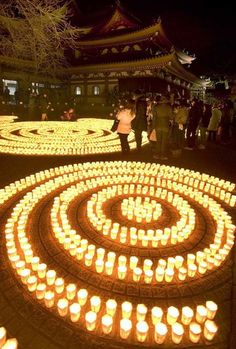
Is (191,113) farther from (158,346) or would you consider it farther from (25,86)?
(25,86)

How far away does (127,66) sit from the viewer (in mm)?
24969

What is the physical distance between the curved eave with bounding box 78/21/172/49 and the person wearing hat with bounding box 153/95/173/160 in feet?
63.4

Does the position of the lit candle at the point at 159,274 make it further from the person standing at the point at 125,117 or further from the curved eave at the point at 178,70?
the curved eave at the point at 178,70

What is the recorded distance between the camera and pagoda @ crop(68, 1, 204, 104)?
2466 cm

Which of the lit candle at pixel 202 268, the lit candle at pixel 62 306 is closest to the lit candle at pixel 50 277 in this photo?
the lit candle at pixel 62 306

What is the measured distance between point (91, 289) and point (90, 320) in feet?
2.17

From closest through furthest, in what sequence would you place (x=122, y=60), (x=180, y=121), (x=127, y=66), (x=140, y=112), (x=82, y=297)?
(x=82, y=297) → (x=140, y=112) → (x=180, y=121) → (x=127, y=66) → (x=122, y=60)

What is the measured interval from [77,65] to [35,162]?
76.3 feet

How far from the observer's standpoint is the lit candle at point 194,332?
104 inches

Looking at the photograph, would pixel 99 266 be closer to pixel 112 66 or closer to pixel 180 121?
pixel 180 121

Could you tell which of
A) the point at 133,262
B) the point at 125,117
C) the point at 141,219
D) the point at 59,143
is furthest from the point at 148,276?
the point at 59,143

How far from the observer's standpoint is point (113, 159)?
919cm

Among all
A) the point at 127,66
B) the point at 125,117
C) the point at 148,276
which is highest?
the point at 127,66

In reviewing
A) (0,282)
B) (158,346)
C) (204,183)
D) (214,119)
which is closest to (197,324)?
(158,346)
